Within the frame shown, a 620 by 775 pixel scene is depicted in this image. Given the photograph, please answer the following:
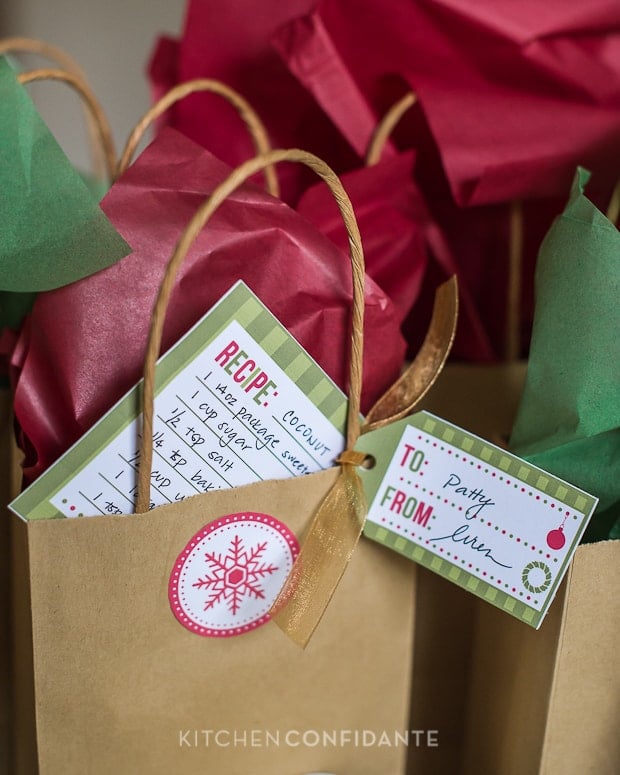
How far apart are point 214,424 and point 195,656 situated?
0.16 m

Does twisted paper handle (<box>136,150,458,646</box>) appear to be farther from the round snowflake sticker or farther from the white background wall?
the white background wall

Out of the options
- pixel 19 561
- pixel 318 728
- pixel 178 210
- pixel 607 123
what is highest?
pixel 607 123

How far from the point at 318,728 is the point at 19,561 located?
0.26 m

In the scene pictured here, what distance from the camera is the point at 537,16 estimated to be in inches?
27.5

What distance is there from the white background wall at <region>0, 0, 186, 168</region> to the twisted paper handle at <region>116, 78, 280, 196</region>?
613 millimetres

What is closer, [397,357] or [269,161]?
[269,161]

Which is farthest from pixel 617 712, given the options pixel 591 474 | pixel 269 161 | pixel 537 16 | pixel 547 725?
pixel 537 16

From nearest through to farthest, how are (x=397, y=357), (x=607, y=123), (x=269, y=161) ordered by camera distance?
(x=269, y=161) → (x=397, y=357) → (x=607, y=123)

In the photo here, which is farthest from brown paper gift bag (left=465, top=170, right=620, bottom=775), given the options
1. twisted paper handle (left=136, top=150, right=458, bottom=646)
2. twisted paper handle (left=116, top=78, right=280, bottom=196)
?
twisted paper handle (left=116, top=78, right=280, bottom=196)

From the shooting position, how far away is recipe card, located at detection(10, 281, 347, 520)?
1.62 feet

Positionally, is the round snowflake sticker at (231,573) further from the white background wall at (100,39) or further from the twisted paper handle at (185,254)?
the white background wall at (100,39)

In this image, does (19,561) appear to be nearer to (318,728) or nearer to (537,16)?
(318,728)

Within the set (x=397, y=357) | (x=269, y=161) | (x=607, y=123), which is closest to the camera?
(x=269, y=161)

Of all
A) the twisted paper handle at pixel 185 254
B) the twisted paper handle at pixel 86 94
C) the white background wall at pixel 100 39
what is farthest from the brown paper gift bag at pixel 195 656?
the white background wall at pixel 100 39
